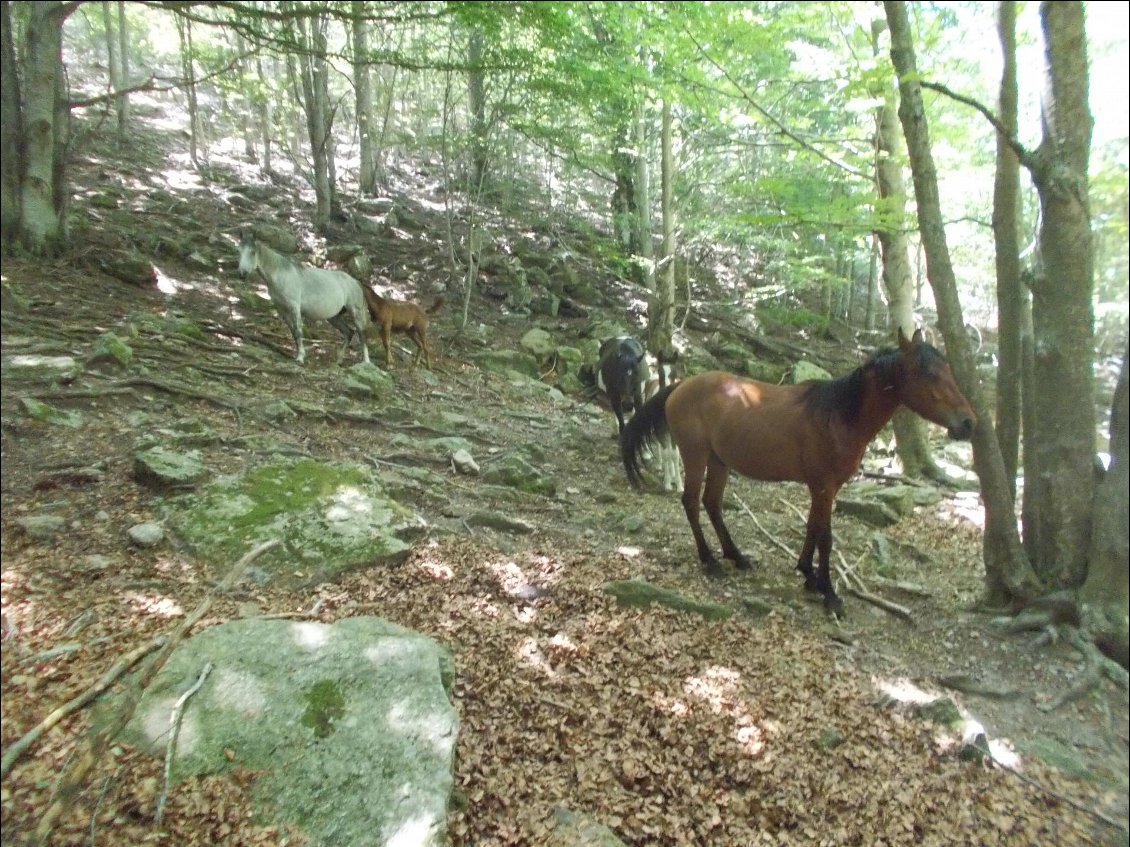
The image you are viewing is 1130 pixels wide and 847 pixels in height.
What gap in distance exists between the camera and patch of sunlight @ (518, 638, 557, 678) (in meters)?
3.53

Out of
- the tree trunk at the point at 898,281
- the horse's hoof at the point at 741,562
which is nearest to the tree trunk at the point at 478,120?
the tree trunk at the point at 898,281

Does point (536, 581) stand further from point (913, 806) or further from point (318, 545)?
point (913, 806)

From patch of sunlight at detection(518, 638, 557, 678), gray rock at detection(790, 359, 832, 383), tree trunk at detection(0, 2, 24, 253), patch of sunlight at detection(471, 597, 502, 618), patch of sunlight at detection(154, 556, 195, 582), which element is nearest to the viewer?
tree trunk at detection(0, 2, 24, 253)

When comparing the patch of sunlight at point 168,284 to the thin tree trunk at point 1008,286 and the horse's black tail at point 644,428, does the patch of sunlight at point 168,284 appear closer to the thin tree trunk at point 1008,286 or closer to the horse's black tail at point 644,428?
the horse's black tail at point 644,428

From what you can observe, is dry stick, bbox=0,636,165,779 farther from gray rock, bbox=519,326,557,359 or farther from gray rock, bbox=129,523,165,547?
gray rock, bbox=519,326,557,359

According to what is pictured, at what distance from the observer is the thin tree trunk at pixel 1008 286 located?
5.07 meters

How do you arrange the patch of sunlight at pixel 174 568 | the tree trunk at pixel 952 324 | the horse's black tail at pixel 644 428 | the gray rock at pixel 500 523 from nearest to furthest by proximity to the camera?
the patch of sunlight at pixel 174 568
the tree trunk at pixel 952 324
the gray rock at pixel 500 523
the horse's black tail at pixel 644 428

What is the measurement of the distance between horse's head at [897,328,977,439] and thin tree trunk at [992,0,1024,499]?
1.02 m

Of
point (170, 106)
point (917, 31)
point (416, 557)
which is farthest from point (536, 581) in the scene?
point (170, 106)

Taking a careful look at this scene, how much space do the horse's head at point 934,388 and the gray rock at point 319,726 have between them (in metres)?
3.61

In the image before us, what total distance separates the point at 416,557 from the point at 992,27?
5768mm

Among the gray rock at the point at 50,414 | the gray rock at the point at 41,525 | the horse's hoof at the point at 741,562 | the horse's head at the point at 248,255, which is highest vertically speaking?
the horse's head at the point at 248,255

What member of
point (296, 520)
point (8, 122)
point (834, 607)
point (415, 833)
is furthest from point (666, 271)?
point (415, 833)

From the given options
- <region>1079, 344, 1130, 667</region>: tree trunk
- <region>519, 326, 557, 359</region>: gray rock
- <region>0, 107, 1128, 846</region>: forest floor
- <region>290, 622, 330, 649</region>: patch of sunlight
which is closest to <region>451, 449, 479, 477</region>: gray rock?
<region>0, 107, 1128, 846</region>: forest floor
